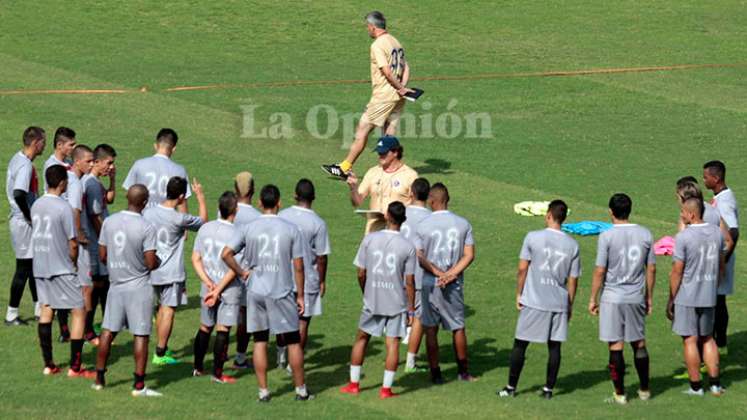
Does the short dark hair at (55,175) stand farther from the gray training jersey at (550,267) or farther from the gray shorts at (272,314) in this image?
the gray training jersey at (550,267)

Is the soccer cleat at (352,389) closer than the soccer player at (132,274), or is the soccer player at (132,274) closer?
the soccer player at (132,274)

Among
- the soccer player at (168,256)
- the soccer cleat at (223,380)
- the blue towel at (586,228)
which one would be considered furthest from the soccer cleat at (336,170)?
the soccer cleat at (223,380)

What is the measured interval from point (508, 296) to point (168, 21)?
63.0ft

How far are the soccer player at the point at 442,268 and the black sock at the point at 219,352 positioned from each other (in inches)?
83.9

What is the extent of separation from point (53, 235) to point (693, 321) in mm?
6726

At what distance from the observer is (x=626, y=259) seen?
1345 centimetres

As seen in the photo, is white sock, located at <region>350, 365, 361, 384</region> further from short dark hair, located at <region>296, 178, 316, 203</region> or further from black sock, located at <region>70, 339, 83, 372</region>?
black sock, located at <region>70, 339, 83, 372</region>

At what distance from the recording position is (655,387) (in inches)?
561

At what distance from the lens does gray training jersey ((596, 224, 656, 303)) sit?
44.0 ft

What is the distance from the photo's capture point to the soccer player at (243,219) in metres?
14.2

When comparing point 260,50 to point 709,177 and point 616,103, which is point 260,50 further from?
point 709,177

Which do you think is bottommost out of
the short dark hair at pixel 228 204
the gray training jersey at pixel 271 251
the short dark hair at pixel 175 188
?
the gray training jersey at pixel 271 251

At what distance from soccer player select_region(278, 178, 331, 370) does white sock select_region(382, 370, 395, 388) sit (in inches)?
45.3

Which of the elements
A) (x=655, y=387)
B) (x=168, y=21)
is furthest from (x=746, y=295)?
(x=168, y=21)
